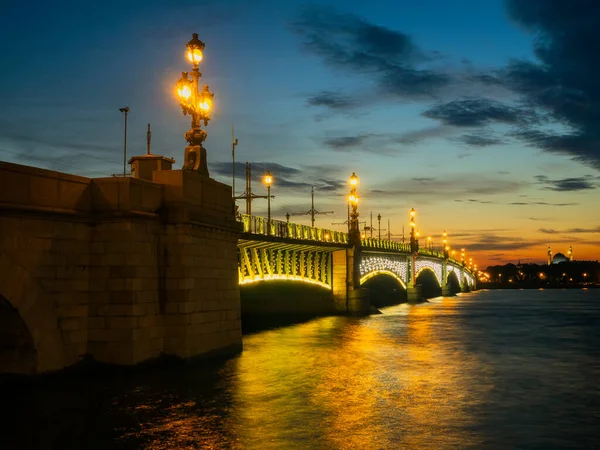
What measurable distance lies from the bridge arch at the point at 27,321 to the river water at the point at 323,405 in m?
0.66

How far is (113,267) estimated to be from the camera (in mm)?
20141

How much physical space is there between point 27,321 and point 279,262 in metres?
31.0

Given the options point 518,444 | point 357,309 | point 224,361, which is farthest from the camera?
point 357,309

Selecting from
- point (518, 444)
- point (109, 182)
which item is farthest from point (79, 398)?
point (518, 444)

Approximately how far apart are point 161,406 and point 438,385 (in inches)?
324

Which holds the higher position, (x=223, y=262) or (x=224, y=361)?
(x=223, y=262)

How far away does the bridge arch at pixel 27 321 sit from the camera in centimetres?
1750

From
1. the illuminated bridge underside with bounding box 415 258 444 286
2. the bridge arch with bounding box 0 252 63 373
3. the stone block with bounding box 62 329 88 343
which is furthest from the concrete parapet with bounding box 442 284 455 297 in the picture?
the bridge arch with bounding box 0 252 63 373

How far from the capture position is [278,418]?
1515 centimetres

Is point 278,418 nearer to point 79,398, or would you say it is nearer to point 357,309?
point 79,398

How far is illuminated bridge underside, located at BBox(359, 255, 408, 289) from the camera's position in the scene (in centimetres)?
7219

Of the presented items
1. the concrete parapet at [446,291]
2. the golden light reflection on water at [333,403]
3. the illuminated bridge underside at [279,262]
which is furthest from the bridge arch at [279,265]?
A: the concrete parapet at [446,291]

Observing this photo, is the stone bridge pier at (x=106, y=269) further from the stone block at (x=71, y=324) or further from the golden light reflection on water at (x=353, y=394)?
the golden light reflection on water at (x=353, y=394)

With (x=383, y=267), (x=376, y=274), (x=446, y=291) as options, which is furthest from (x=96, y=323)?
(x=446, y=291)
